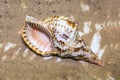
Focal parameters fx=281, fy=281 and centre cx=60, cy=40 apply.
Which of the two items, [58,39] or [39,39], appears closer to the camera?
[58,39]

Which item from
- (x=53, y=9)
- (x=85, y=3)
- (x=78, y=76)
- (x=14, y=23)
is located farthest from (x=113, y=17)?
(x=14, y=23)

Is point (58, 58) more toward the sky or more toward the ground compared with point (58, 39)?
more toward the ground
